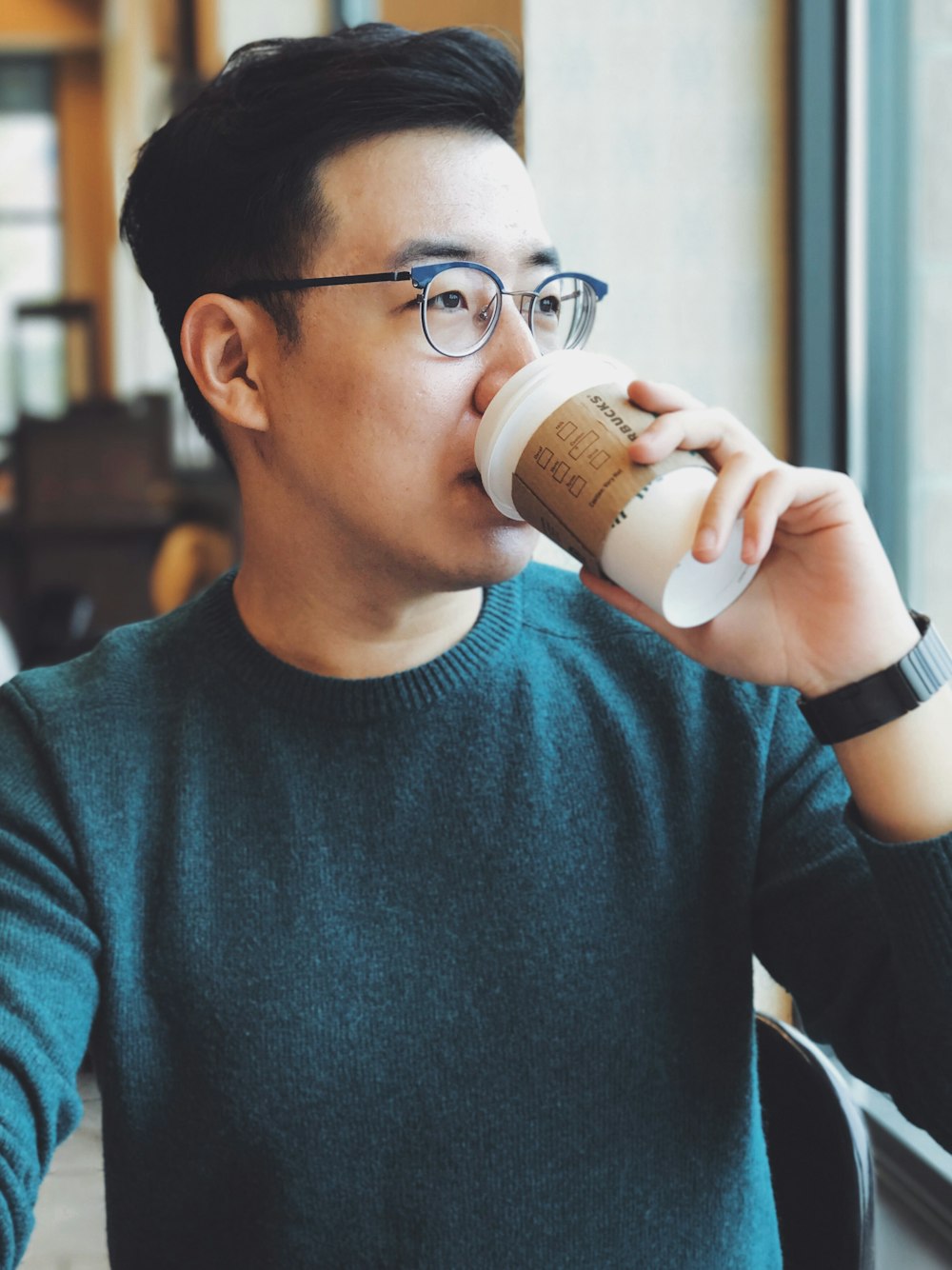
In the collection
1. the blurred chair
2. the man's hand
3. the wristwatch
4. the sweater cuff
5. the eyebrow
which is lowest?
the blurred chair

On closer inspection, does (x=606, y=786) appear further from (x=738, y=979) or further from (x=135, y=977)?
(x=135, y=977)

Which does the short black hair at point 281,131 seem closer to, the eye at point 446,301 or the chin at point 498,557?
the eye at point 446,301

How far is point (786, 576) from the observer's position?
2.98ft

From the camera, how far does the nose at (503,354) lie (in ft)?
3.18

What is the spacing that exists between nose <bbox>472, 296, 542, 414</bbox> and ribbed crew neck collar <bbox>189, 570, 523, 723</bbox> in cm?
20

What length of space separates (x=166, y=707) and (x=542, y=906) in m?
0.34

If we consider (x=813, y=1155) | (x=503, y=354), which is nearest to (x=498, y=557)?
(x=503, y=354)

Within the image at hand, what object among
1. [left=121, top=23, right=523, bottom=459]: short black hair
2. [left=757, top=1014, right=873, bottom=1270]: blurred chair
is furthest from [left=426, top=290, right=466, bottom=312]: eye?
[left=757, top=1014, right=873, bottom=1270]: blurred chair

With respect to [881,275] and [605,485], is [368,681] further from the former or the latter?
[881,275]

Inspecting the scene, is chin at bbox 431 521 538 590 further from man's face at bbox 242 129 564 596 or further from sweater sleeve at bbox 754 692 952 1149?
sweater sleeve at bbox 754 692 952 1149

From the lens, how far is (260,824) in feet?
3.38

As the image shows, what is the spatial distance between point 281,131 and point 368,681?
1.44 ft

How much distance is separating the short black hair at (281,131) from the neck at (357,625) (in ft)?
0.67

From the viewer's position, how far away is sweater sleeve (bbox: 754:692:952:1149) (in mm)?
854
